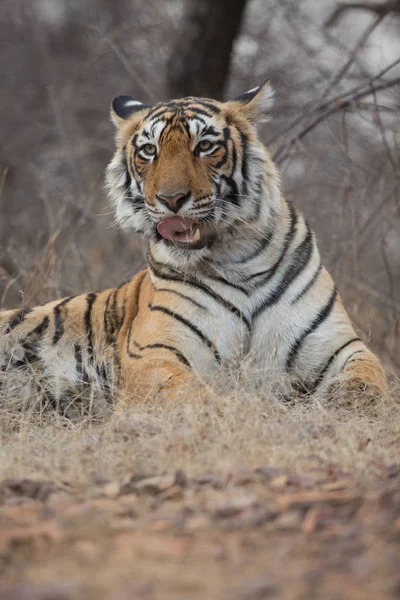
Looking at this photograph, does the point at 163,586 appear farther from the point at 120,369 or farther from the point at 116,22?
the point at 116,22

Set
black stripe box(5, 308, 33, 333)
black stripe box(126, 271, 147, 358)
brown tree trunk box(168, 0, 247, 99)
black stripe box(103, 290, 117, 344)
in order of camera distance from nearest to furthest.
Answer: black stripe box(126, 271, 147, 358), black stripe box(103, 290, 117, 344), black stripe box(5, 308, 33, 333), brown tree trunk box(168, 0, 247, 99)

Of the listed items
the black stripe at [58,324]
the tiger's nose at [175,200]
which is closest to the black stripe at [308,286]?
the tiger's nose at [175,200]

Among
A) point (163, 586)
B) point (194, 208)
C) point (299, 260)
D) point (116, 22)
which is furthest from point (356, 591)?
point (116, 22)

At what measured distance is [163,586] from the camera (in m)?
1.90

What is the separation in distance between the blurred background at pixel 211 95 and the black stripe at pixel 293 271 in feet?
3.29

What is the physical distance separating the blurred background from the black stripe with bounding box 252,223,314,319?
3.29 ft

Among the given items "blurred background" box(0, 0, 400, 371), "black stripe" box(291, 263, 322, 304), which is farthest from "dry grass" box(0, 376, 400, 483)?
"blurred background" box(0, 0, 400, 371)

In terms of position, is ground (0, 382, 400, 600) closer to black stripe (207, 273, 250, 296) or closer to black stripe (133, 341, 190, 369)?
black stripe (133, 341, 190, 369)

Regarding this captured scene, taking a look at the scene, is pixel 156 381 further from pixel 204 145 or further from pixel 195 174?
pixel 204 145

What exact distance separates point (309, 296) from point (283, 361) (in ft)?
1.23

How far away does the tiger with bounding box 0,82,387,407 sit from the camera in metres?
4.42

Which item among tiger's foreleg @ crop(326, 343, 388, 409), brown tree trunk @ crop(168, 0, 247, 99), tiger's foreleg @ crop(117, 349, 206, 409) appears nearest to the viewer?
tiger's foreleg @ crop(117, 349, 206, 409)

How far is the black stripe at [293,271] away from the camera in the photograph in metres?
4.62

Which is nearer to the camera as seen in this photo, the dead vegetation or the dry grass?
the dead vegetation
